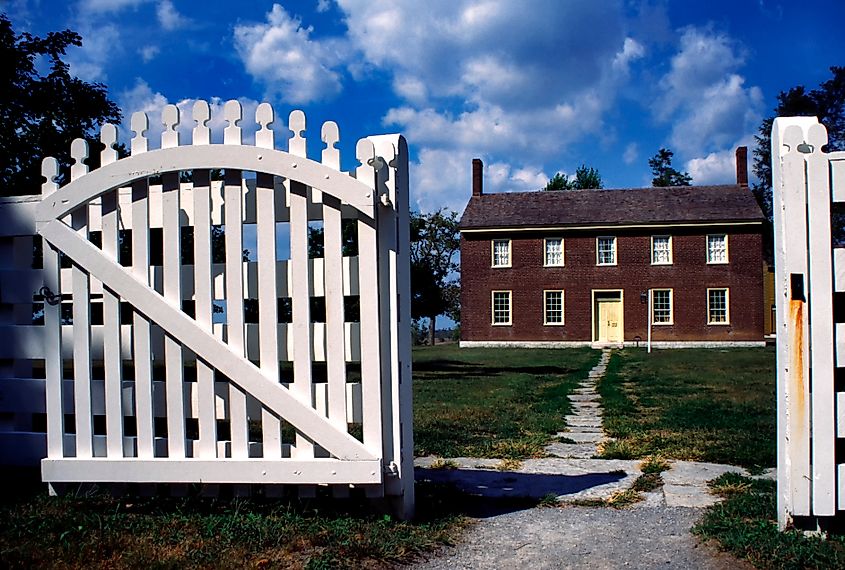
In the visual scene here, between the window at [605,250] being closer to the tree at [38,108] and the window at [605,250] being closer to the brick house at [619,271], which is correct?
the brick house at [619,271]

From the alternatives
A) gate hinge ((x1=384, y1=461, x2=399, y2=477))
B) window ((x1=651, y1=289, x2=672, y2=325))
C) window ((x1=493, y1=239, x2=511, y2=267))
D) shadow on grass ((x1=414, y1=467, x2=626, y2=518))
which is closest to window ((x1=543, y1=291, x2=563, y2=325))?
window ((x1=493, y1=239, x2=511, y2=267))

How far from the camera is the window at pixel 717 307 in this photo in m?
32.8

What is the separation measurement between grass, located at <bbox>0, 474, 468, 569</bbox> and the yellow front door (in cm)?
3012

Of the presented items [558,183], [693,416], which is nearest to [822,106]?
[558,183]

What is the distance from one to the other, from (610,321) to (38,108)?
2485 centimetres

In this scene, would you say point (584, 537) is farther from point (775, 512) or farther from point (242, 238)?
point (242, 238)

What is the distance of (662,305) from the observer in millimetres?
33156

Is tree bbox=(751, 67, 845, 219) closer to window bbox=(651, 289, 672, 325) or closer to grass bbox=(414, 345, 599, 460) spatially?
window bbox=(651, 289, 672, 325)

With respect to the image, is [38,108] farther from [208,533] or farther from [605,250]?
[605,250]

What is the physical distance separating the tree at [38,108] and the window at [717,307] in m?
25.4

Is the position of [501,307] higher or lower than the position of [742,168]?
lower

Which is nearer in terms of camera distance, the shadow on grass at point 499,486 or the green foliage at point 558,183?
the shadow on grass at point 499,486

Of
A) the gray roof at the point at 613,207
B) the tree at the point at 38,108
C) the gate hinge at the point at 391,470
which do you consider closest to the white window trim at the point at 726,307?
the gray roof at the point at 613,207

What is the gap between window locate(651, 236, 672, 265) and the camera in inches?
1309
